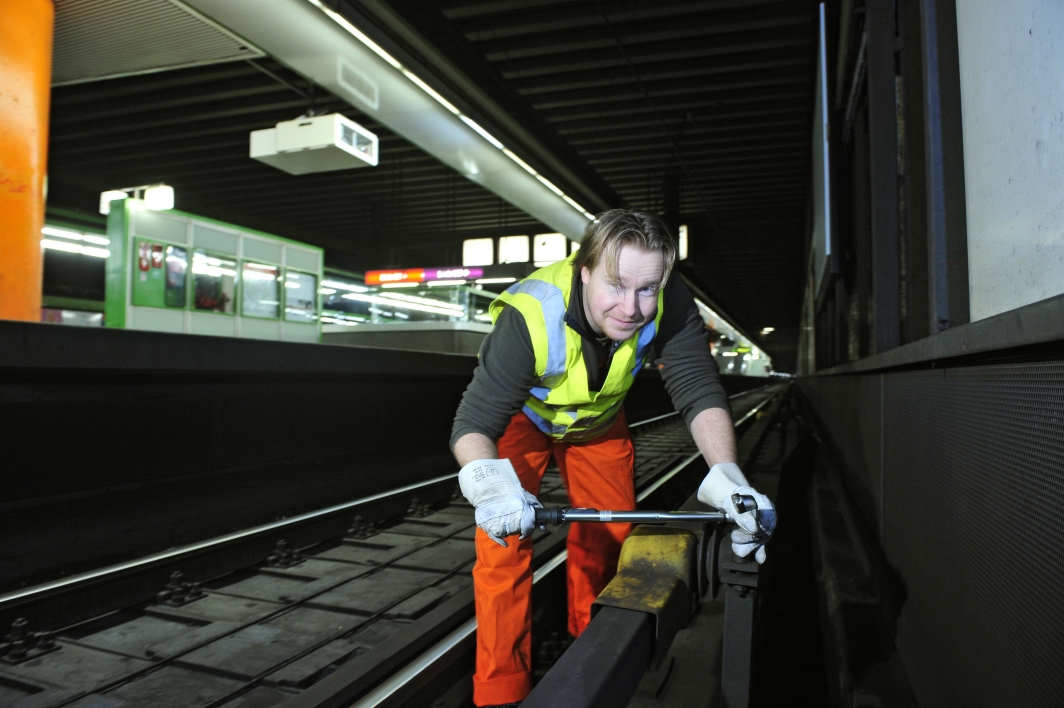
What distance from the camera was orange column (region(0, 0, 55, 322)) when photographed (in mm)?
6062

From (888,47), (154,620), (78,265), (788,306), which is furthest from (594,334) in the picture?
(788,306)

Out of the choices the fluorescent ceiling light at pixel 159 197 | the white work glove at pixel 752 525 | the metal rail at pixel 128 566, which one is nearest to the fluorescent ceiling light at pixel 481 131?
the fluorescent ceiling light at pixel 159 197

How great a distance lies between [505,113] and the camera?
31.8 ft

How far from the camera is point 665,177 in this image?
13602 mm

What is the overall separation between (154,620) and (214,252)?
984 centimetres

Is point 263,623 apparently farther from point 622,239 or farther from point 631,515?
point 622,239

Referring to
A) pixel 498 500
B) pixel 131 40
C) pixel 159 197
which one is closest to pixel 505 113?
pixel 131 40

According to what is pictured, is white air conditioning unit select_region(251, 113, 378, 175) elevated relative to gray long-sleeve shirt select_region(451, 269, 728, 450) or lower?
elevated

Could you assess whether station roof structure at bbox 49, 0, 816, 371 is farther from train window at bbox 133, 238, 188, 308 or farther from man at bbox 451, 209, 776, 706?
man at bbox 451, 209, 776, 706

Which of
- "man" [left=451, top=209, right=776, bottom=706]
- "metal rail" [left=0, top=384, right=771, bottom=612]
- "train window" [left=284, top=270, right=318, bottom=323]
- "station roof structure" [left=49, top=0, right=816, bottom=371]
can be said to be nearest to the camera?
"man" [left=451, top=209, right=776, bottom=706]

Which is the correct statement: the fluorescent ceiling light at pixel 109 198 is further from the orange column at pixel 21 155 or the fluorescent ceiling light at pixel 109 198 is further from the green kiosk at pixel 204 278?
the orange column at pixel 21 155

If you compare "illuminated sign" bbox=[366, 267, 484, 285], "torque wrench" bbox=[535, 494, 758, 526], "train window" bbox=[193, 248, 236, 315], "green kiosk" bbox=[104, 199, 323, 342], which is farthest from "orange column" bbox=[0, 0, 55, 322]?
"illuminated sign" bbox=[366, 267, 484, 285]

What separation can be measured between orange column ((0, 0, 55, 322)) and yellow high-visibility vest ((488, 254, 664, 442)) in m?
5.60

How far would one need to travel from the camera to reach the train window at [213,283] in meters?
11.5
